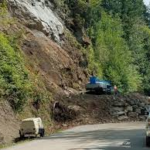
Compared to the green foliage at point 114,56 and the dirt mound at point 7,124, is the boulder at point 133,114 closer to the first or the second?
the dirt mound at point 7,124

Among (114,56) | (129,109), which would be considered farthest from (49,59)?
(114,56)

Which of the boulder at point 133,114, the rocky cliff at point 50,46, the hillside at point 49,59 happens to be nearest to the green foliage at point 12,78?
the hillside at point 49,59

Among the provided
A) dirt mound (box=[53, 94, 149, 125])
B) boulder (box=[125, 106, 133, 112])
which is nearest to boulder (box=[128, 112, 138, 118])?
dirt mound (box=[53, 94, 149, 125])

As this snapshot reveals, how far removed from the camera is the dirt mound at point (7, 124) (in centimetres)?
2823

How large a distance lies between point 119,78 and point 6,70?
4264cm

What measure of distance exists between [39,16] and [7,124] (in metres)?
20.5

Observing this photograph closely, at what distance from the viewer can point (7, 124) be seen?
30250mm

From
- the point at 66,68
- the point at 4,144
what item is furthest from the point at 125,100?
the point at 4,144

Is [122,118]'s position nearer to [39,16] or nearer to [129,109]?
[129,109]

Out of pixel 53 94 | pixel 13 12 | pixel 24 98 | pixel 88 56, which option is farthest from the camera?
pixel 88 56

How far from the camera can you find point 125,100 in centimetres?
4659


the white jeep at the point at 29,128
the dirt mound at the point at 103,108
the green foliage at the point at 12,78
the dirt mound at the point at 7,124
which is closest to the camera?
the dirt mound at the point at 7,124

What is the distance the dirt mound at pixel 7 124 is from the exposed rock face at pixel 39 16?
15776mm

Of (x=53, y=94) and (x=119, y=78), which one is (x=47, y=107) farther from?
(x=119, y=78)
